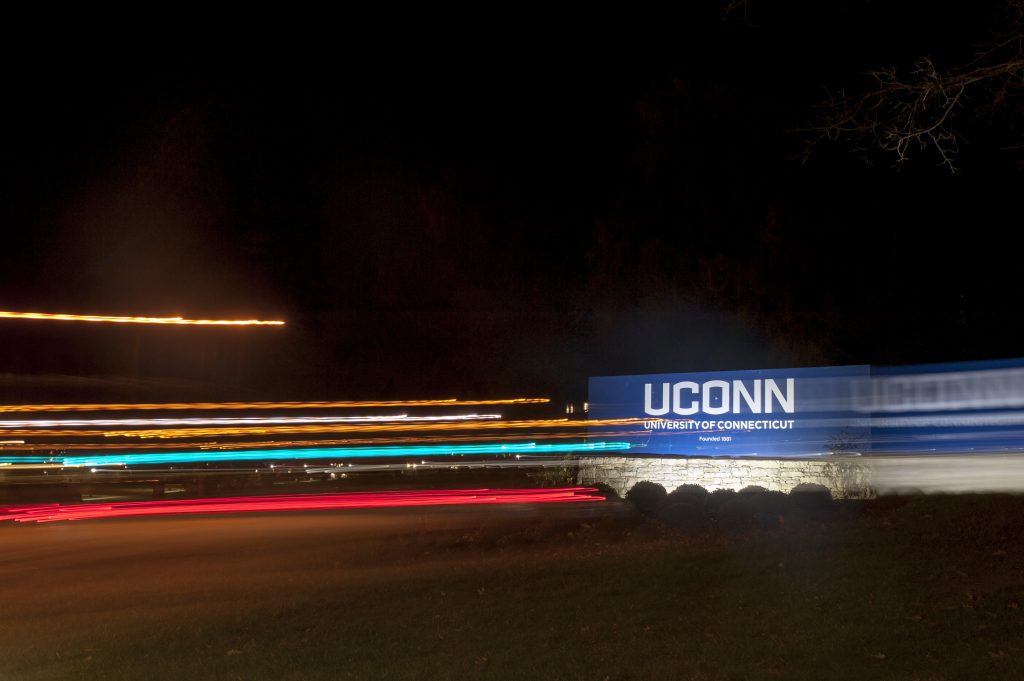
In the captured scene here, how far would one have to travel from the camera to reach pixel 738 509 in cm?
1464

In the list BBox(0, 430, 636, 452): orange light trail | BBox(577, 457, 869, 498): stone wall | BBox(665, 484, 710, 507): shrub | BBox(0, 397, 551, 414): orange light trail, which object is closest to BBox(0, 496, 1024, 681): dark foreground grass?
BBox(665, 484, 710, 507): shrub

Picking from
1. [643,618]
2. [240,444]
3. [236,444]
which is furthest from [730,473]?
[236,444]

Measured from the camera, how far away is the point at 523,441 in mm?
31266

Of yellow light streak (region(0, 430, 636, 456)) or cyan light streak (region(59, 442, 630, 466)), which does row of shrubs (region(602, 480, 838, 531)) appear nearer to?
cyan light streak (region(59, 442, 630, 466))

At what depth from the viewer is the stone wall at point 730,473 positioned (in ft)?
61.9

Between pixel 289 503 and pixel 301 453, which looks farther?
pixel 301 453

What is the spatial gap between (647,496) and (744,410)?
186 inches

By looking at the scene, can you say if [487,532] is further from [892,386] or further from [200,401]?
[200,401]

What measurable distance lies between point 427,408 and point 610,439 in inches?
537

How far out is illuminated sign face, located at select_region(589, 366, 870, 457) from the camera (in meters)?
19.8

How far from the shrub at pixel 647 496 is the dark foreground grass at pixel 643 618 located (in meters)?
3.92

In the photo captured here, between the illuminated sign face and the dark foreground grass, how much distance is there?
23.7 ft

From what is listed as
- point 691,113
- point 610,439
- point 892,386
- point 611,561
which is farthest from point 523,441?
point 611,561

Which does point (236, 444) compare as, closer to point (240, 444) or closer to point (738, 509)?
point (240, 444)
